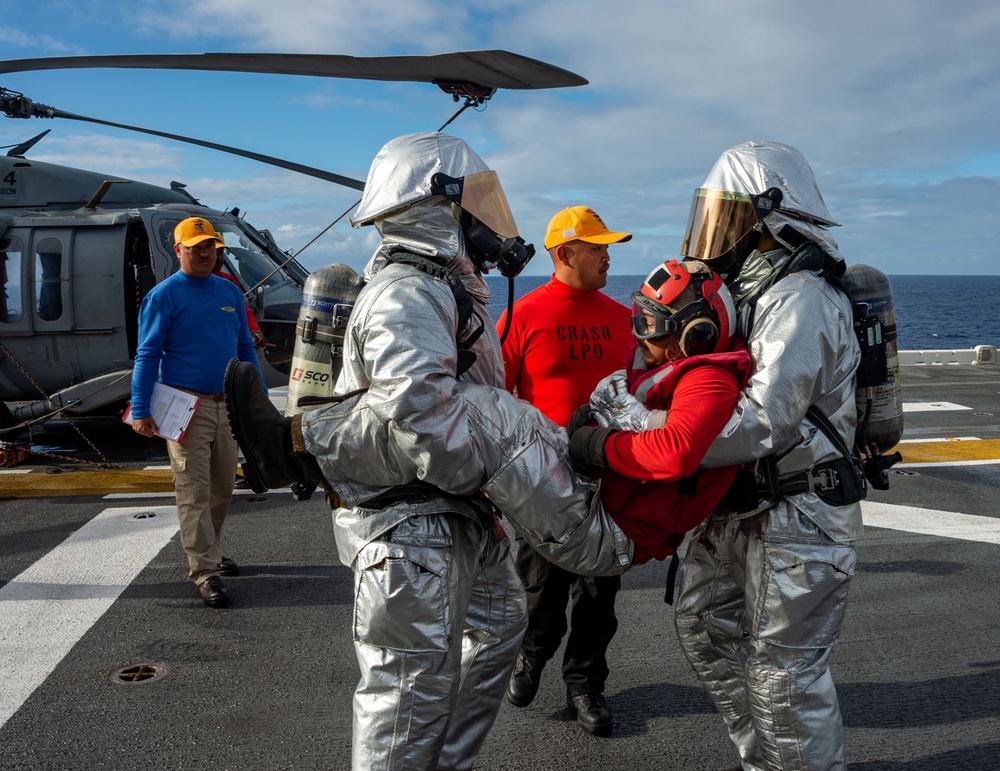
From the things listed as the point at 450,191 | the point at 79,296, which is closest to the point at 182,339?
the point at 450,191

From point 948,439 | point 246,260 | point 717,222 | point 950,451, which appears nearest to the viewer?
point 717,222

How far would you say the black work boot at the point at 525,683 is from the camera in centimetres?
368

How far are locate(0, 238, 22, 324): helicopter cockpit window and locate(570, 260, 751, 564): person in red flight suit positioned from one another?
890cm

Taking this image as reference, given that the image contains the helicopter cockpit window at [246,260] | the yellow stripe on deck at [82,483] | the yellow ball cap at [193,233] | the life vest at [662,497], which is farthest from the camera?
the helicopter cockpit window at [246,260]

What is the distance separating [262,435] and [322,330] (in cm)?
42

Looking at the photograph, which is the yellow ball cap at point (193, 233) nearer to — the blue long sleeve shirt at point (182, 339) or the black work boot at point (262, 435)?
the blue long sleeve shirt at point (182, 339)

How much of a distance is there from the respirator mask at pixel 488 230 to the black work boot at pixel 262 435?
81 centimetres

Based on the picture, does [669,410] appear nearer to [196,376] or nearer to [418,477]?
[418,477]

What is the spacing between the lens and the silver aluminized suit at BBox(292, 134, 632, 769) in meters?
2.36

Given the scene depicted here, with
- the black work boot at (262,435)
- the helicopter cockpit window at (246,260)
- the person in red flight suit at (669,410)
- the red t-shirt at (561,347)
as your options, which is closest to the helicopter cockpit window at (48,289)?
the helicopter cockpit window at (246,260)

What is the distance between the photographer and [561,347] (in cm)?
389

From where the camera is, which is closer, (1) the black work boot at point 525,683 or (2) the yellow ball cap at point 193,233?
(1) the black work boot at point 525,683

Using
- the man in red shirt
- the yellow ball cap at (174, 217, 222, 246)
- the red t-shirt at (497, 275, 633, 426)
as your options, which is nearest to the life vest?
the man in red shirt

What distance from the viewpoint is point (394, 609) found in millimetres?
2451
